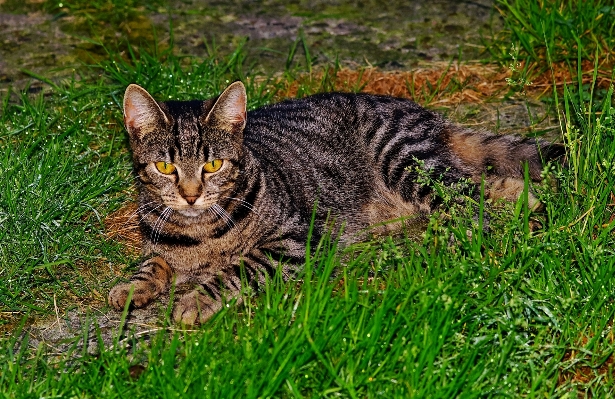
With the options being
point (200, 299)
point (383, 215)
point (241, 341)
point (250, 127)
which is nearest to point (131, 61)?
point (250, 127)

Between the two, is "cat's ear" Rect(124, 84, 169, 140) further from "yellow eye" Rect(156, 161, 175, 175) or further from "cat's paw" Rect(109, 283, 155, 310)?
"cat's paw" Rect(109, 283, 155, 310)

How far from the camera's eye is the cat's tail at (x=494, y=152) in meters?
5.49

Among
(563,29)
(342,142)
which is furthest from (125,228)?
(563,29)

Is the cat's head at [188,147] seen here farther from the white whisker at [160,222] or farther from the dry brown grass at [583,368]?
the dry brown grass at [583,368]

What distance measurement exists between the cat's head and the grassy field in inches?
22.0

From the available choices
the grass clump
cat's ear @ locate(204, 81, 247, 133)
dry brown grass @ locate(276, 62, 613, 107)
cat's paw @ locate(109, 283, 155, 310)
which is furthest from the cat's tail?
cat's paw @ locate(109, 283, 155, 310)

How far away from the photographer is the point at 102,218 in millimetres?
5230

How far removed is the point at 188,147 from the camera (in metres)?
4.57

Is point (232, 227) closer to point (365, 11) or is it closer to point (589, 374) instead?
point (589, 374)

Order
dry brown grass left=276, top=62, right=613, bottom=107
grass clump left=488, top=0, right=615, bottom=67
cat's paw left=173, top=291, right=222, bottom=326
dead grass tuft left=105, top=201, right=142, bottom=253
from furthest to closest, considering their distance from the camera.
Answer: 1. dry brown grass left=276, top=62, right=613, bottom=107
2. grass clump left=488, top=0, right=615, bottom=67
3. dead grass tuft left=105, top=201, right=142, bottom=253
4. cat's paw left=173, top=291, right=222, bottom=326

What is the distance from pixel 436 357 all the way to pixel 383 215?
1.79 m

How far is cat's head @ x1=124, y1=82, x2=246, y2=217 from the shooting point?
4.55 m

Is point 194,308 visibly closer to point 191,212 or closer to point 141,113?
point 191,212

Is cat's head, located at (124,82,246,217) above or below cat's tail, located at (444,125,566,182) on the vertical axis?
above
